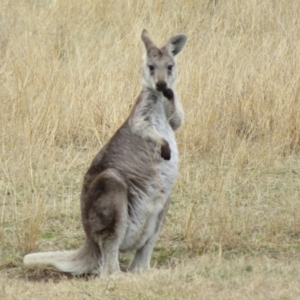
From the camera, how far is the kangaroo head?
20.4 ft

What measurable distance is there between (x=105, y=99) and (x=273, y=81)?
1644mm

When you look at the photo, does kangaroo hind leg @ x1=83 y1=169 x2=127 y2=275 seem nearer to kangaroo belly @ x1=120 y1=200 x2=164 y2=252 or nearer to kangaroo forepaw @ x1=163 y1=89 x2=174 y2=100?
kangaroo belly @ x1=120 y1=200 x2=164 y2=252

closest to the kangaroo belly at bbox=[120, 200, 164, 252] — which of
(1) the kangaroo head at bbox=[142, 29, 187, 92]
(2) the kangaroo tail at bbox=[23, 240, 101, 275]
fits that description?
(2) the kangaroo tail at bbox=[23, 240, 101, 275]

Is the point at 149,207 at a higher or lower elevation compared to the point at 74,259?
higher

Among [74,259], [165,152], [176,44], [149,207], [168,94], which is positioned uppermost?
[176,44]

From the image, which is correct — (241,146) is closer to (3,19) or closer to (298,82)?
(298,82)

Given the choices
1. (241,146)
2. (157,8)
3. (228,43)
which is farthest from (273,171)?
(157,8)

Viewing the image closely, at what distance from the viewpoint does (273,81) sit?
8.82m

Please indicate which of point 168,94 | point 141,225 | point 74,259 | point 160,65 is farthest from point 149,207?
point 160,65

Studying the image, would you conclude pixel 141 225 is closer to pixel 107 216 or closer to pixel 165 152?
pixel 107 216

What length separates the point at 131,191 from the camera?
584 cm

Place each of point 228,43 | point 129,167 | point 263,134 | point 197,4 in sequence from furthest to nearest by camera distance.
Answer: point 197,4
point 228,43
point 263,134
point 129,167

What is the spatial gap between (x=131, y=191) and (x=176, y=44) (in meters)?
1.29

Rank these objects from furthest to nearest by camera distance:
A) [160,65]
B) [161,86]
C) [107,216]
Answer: [160,65] < [161,86] < [107,216]
